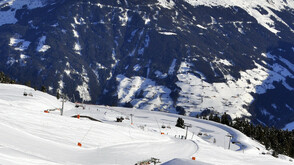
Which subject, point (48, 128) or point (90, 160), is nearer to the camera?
point (90, 160)

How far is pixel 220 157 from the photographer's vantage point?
185ft

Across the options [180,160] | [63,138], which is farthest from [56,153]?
[180,160]

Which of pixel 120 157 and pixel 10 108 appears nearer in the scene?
pixel 120 157

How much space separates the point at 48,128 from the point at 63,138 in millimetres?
2431

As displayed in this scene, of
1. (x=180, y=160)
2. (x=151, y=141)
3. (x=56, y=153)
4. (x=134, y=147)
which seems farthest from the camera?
(x=151, y=141)

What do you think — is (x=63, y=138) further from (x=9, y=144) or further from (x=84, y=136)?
(x=9, y=144)

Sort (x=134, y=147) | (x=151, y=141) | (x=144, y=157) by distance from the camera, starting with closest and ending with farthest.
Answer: (x=144, y=157) → (x=134, y=147) → (x=151, y=141)

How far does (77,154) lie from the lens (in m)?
38.9

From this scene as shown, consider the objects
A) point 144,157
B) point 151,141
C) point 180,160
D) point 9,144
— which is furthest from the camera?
point 151,141

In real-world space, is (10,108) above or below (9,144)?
above

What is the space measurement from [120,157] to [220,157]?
20357 mm

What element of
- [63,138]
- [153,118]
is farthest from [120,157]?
[153,118]

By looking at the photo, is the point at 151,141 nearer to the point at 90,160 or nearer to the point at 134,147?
the point at 134,147

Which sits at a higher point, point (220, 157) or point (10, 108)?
point (10, 108)
